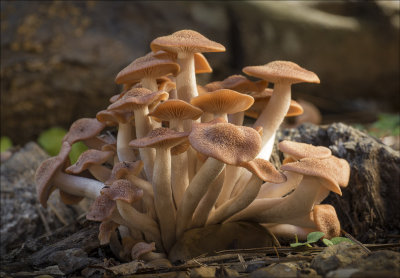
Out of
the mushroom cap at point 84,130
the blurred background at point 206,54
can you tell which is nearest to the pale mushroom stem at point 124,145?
the mushroom cap at point 84,130

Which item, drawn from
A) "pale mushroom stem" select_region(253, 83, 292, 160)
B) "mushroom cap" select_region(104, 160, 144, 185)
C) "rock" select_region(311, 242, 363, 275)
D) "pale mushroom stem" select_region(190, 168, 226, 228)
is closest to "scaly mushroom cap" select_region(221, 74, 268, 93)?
"pale mushroom stem" select_region(253, 83, 292, 160)

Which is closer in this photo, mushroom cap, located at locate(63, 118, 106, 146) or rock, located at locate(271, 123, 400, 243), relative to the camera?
mushroom cap, located at locate(63, 118, 106, 146)

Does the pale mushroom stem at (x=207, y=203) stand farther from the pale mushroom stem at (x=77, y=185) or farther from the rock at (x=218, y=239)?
the pale mushroom stem at (x=77, y=185)

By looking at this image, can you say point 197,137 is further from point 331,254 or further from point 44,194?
point 44,194

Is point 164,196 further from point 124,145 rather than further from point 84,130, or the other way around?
point 84,130

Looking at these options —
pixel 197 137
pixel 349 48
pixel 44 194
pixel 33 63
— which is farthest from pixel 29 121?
pixel 349 48

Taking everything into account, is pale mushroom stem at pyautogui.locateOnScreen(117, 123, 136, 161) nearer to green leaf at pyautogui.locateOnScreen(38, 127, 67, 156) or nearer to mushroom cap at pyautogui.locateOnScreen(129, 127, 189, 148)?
mushroom cap at pyautogui.locateOnScreen(129, 127, 189, 148)

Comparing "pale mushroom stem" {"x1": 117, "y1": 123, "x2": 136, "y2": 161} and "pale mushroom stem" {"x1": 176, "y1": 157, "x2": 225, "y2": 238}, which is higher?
"pale mushroom stem" {"x1": 117, "y1": 123, "x2": 136, "y2": 161}
